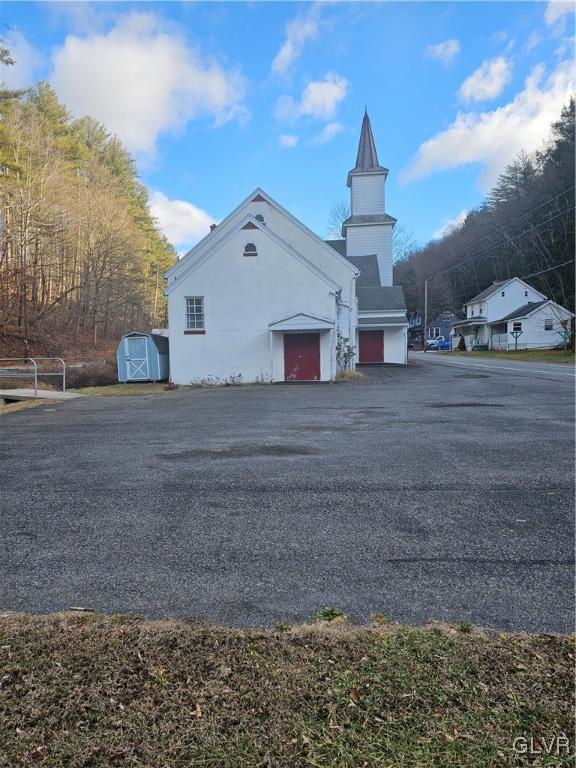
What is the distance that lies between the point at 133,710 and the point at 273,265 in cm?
1823

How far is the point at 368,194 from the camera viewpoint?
3141cm

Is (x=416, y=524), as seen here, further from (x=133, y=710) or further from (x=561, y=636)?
(x=133, y=710)

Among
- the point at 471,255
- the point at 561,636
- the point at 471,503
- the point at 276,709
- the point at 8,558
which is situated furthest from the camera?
the point at 471,255

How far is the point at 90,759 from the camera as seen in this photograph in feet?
4.91

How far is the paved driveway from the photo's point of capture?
258 centimetres

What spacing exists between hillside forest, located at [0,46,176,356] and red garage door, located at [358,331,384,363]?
18764mm

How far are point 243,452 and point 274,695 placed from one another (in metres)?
4.74

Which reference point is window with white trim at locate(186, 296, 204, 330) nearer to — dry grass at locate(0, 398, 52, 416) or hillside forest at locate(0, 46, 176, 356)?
dry grass at locate(0, 398, 52, 416)

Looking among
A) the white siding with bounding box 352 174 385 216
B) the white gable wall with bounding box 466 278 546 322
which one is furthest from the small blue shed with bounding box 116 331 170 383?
the white gable wall with bounding box 466 278 546 322

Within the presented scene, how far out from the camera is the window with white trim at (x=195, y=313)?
19000mm

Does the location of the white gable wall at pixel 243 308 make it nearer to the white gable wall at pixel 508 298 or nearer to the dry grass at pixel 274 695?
the dry grass at pixel 274 695

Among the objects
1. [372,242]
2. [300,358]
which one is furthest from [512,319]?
[300,358]

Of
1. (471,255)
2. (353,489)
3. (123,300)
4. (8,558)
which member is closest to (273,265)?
(353,489)

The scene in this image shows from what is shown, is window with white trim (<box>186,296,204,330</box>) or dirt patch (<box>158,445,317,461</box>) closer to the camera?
dirt patch (<box>158,445,317,461</box>)
